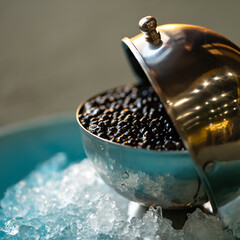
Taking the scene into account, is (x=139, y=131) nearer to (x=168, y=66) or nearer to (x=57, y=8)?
(x=168, y=66)

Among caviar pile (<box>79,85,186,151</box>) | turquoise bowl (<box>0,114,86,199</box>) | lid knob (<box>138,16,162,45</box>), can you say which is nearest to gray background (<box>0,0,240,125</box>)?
turquoise bowl (<box>0,114,86,199</box>)

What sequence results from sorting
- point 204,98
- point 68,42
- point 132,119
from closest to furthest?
point 204,98, point 132,119, point 68,42

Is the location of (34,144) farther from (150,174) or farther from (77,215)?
(150,174)

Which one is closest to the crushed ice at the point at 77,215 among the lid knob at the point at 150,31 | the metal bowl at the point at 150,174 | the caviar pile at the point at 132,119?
the metal bowl at the point at 150,174

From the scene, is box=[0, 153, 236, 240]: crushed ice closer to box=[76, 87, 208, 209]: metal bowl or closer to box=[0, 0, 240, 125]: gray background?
box=[76, 87, 208, 209]: metal bowl

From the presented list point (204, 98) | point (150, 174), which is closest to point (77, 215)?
point (150, 174)

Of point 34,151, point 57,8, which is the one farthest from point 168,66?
point 57,8
